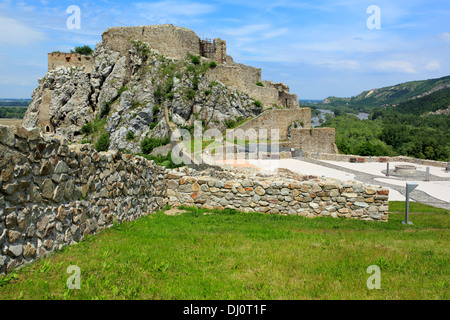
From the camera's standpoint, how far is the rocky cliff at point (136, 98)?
32.3 meters

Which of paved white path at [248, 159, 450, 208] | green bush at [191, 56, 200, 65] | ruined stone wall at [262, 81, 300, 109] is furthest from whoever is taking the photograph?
ruined stone wall at [262, 81, 300, 109]

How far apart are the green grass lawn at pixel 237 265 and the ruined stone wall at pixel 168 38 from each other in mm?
30778

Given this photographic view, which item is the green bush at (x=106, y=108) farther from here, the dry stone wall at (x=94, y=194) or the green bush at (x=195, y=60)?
the dry stone wall at (x=94, y=194)

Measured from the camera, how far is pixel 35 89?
40812mm

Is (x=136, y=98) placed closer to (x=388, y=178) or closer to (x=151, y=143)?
(x=151, y=143)

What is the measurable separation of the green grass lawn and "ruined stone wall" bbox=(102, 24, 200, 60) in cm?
3078

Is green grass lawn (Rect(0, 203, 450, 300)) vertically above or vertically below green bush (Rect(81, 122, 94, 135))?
Result: below

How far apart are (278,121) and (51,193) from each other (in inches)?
1167

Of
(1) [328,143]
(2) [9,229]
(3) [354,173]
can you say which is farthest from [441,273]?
(1) [328,143]

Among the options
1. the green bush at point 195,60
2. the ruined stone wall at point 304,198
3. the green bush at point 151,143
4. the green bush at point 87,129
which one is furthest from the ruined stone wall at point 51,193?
the green bush at point 87,129

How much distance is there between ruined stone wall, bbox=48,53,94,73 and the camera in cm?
3891

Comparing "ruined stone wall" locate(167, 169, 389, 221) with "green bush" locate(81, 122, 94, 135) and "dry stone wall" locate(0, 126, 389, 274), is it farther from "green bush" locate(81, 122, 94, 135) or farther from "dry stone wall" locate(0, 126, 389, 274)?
"green bush" locate(81, 122, 94, 135)

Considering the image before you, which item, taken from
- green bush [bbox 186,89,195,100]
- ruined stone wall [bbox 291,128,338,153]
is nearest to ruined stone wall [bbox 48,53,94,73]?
green bush [bbox 186,89,195,100]

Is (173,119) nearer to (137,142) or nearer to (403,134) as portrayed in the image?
(137,142)
